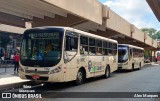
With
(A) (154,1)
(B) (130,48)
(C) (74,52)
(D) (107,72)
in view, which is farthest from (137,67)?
(A) (154,1)

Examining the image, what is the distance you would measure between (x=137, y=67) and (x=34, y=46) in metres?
20.9

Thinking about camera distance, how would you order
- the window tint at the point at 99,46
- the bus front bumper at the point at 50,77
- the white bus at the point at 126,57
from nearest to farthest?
the bus front bumper at the point at 50,77, the window tint at the point at 99,46, the white bus at the point at 126,57

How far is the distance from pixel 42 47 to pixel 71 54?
1449 mm

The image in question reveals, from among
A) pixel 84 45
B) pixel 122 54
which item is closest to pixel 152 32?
pixel 122 54

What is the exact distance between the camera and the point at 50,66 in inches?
508

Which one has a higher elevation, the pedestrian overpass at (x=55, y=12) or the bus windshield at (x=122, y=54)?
the pedestrian overpass at (x=55, y=12)

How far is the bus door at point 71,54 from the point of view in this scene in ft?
44.4

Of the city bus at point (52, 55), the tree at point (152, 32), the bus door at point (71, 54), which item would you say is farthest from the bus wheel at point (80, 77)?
the tree at point (152, 32)

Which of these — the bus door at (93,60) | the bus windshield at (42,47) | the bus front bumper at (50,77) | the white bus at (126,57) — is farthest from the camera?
the white bus at (126,57)

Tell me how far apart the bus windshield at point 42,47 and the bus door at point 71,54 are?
0.43 meters

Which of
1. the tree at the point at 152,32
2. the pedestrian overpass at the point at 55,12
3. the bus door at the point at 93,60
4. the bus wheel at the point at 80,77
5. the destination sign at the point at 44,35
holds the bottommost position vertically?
the bus wheel at the point at 80,77

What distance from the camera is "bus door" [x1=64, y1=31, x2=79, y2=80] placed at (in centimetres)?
1353

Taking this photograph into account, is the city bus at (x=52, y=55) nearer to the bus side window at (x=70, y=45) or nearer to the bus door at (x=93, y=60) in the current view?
the bus side window at (x=70, y=45)

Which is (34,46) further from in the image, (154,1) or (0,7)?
(0,7)
